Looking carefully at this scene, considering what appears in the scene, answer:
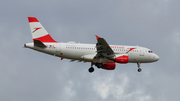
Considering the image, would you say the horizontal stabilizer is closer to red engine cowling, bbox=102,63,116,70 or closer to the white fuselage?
the white fuselage

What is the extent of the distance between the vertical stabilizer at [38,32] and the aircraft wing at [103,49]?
747 centimetres

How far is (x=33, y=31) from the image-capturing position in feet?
146

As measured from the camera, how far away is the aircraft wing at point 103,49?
40.7m

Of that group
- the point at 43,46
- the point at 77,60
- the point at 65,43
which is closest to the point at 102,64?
the point at 77,60

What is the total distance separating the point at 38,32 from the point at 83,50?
7927mm

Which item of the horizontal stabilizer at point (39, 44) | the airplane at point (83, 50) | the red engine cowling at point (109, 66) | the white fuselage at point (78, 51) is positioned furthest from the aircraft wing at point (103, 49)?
the horizontal stabilizer at point (39, 44)

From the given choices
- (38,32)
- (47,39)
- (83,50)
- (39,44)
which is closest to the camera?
(39,44)

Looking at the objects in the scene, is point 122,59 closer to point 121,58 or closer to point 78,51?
point 121,58

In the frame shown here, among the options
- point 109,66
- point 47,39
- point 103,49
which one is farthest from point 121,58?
point 47,39

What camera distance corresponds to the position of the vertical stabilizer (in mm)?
44219

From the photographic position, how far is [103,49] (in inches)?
1665

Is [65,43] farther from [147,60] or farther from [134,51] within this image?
[147,60]

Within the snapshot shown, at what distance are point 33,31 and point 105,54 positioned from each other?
477 inches

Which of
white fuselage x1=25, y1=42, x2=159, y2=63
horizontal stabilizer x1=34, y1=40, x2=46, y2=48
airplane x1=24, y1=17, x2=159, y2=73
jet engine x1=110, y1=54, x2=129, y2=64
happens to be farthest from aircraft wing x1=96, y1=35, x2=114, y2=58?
horizontal stabilizer x1=34, y1=40, x2=46, y2=48
